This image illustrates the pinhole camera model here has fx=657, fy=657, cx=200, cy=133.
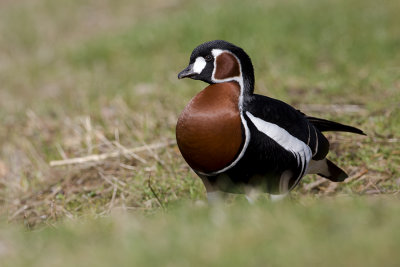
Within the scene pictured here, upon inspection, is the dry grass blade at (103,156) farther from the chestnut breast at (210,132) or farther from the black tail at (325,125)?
the chestnut breast at (210,132)

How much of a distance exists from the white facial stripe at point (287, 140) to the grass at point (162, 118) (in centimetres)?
26

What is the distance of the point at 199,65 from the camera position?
3955 millimetres

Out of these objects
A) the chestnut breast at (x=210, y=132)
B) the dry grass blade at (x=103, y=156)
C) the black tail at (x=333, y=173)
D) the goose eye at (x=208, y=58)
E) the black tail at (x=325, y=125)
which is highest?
the goose eye at (x=208, y=58)

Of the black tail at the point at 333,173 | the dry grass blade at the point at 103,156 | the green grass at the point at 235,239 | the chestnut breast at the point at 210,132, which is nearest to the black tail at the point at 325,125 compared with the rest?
the black tail at the point at 333,173

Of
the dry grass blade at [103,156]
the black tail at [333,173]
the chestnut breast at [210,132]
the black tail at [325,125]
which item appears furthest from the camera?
Result: the dry grass blade at [103,156]

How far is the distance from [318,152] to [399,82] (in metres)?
3.19

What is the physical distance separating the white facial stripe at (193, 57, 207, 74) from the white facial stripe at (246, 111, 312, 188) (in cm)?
39

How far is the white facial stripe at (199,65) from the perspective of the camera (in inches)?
155

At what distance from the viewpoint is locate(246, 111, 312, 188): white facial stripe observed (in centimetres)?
384

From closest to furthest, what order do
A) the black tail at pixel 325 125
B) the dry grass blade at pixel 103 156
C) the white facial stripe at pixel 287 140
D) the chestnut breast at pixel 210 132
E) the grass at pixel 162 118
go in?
1. the grass at pixel 162 118
2. the chestnut breast at pixel 210 132
3. the white facial stripe at pixel 287 140
4. the black tail at pixel 325 125
5. the dry grass blade at pixel 103 156

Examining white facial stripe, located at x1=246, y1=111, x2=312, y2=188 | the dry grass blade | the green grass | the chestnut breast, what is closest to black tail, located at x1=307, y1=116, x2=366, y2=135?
white facial stripe, located at x1=246, y1=111, x2=312, y2=188

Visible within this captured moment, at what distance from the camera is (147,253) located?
2.82 m

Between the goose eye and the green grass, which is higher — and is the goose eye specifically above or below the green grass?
above

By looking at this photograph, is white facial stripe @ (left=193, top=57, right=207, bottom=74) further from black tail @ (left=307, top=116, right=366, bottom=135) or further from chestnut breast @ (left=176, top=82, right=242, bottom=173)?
black tail @ (left=307, top=116, right=366, bottom=135)
